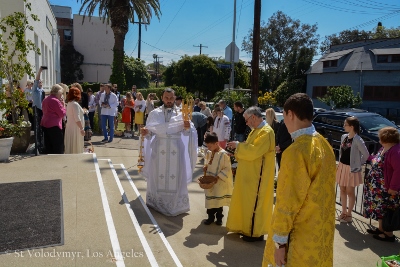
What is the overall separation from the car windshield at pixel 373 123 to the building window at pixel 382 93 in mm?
21599

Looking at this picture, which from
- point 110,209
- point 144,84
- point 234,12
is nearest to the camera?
point 110,209

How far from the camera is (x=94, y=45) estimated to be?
149ft

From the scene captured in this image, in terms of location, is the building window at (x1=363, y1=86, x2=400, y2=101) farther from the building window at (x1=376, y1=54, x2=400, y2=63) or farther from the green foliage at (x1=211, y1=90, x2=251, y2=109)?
the green foliage at (x1=211, y1=90, x2=251, y2=109)

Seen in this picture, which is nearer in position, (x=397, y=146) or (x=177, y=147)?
(x=397, y=146)

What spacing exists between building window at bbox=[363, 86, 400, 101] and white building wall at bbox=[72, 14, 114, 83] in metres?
29.7

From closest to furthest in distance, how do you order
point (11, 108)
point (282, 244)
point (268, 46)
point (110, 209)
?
1. point (282, 244)
2. point (110, 209)
3. point (11, 108)
4. point (268, 46)

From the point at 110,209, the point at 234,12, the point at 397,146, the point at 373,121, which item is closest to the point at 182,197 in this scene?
the point at 110,209

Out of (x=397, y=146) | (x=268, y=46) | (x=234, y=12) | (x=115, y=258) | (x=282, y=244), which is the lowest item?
(x=115, y=258)

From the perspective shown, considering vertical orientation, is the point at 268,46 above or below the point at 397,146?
above

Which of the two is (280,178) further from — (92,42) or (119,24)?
(92,42)

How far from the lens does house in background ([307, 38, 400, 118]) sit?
3134 centimetres

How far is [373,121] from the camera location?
1227cm

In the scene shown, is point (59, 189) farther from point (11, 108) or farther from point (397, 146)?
point (397, 146)

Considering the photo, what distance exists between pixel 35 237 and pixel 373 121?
11465 mm
